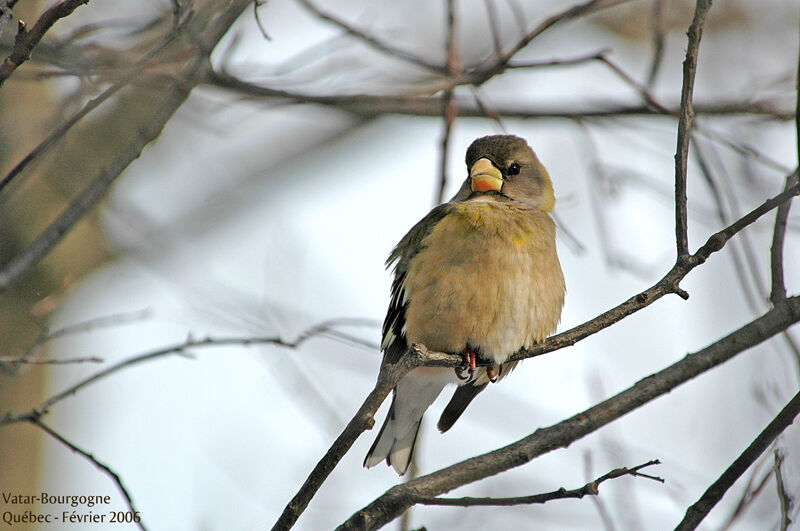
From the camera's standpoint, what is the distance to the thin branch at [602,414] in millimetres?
2881

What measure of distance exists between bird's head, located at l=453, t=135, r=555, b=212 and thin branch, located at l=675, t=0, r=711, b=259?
1941 millimetres

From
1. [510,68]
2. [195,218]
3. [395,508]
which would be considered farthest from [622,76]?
[195,218]

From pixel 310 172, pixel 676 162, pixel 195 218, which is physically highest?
pixel 310 172

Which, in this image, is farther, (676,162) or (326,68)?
(326,68)

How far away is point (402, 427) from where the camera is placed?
5.03 meters

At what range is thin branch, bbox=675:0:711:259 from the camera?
9.94 feet

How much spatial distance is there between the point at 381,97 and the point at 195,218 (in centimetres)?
437

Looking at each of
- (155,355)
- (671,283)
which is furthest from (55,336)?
Result: (671,283)

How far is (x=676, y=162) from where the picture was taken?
10.2 ft

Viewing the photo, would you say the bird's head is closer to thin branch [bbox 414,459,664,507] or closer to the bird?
the bird

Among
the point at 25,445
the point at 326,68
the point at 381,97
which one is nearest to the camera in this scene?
the point at 381,97

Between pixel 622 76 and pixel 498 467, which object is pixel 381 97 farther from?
pixel 498 467

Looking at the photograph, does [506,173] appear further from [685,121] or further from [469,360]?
[685,121]

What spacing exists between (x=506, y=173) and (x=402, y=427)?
1648mm
